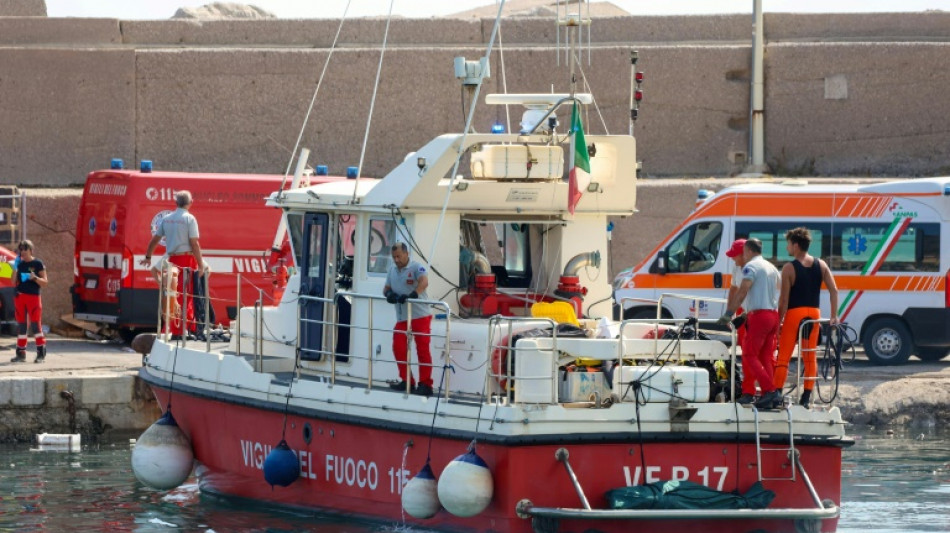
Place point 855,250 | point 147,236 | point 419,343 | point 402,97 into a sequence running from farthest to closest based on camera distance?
1. point 402,97
2. point 147,236
3. point 855,250
4. point 419,343

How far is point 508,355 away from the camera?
1043 cm

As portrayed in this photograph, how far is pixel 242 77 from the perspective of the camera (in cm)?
2258

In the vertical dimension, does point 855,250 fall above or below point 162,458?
above

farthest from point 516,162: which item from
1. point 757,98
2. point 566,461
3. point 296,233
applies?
point 757,98

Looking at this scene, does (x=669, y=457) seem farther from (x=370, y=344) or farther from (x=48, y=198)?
(x=48, y=198)

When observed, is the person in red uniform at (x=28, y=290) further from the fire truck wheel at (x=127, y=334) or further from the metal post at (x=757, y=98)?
the metal post at (x=757, y=98)

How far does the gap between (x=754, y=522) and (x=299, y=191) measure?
441 centimetres

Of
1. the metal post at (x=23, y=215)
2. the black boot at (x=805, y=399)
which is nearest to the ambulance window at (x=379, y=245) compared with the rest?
the black boot at (x=805, y=399)

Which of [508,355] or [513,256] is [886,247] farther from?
[508,355]

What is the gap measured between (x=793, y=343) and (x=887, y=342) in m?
7.75

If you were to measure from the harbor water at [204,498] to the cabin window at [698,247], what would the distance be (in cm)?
334

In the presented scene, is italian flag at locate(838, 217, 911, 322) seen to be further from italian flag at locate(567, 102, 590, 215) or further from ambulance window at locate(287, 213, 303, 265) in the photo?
ambulance window at locate(287, 213, 303, 265)

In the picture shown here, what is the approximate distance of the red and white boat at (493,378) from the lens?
410 inches

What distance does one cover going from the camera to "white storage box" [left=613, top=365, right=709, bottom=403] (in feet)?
34.6
